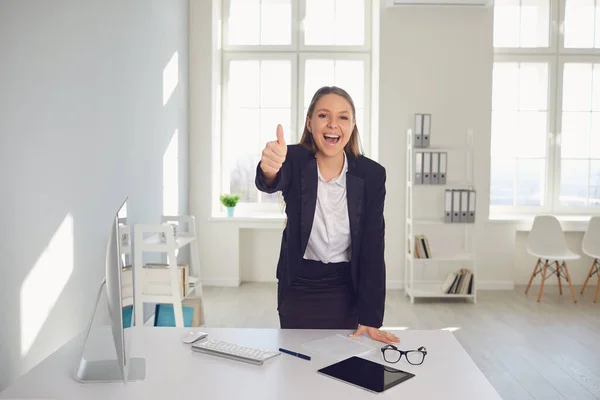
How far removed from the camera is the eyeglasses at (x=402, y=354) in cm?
167

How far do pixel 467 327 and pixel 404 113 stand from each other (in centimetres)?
240

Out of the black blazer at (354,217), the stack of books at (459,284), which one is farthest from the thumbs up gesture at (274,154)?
the stack of books at (459,284)

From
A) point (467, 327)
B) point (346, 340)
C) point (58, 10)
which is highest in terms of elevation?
point (58, 10)

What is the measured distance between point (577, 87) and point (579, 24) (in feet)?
2.35

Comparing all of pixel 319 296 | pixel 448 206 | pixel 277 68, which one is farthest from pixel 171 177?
pixel 319 296

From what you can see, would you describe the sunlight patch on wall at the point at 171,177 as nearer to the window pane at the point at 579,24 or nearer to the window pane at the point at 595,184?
the window pane at the point at 579,24

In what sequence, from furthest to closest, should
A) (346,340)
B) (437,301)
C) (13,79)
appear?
1. (437,301)
2. (13,79)
3. (346,340)

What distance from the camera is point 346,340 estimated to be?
1833 millimetres

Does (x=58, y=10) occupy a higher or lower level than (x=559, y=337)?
higher

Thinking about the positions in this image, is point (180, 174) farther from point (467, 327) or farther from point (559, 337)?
point (559, 337)

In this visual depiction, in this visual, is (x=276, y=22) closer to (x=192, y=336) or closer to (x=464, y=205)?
(x=464, y=205)

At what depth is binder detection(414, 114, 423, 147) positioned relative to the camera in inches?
215

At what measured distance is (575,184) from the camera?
6.41 meters

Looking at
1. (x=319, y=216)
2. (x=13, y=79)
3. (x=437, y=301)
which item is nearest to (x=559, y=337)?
(x=437, y=301)
